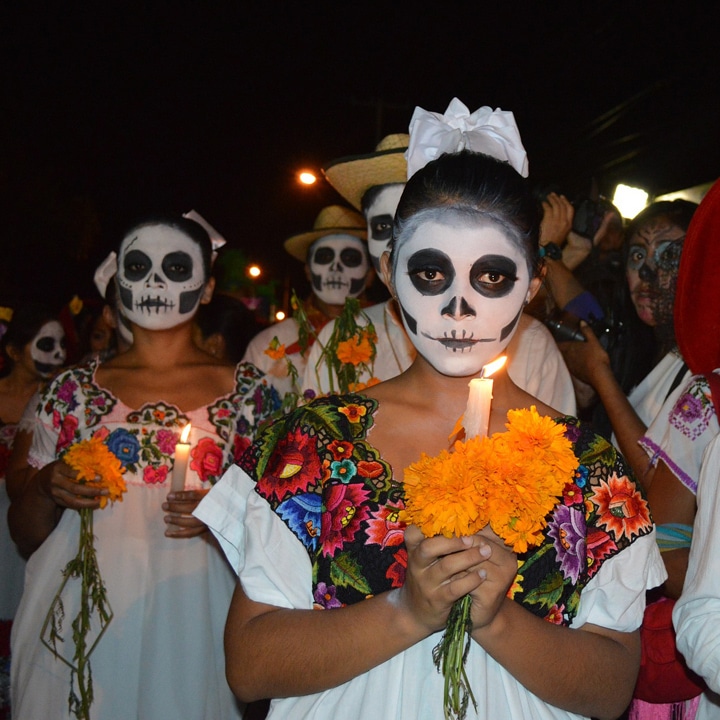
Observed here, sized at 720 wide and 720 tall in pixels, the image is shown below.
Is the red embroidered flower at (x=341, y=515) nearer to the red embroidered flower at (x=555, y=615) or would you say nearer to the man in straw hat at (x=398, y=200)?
the red embroidered flower at (x=555, y=615)

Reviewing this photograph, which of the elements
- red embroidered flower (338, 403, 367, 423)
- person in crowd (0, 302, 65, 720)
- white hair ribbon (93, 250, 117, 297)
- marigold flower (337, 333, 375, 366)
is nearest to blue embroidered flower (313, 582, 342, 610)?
red embroidered flower (338, 403, 367, 423)

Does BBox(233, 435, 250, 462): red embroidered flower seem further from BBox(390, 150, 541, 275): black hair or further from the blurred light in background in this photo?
the blurred light in background

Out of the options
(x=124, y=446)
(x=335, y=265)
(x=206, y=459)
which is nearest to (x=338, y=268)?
(x=335, y=265)

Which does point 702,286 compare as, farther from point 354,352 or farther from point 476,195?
point 354,352

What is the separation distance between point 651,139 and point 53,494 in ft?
22.6

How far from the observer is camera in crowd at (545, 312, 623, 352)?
3898 millimetres

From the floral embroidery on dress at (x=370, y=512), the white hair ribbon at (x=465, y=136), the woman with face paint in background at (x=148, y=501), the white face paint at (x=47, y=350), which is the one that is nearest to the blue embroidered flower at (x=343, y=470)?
the floral embroidery on dress at (x=370, y=512)

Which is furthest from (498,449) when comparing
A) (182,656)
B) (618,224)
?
(618,224)

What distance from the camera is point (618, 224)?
15.1 ft

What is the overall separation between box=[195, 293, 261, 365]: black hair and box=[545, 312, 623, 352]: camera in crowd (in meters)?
2.79

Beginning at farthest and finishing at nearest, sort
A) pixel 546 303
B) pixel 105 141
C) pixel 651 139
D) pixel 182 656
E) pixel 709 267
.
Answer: pixel 105 141, pixel 651 139, pixel 546 303, pixel 182 656, pixel 709 267

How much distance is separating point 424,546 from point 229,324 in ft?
16.3

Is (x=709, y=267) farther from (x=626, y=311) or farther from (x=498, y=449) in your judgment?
(x=626, y=311)

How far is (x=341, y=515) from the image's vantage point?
6.24 ft
